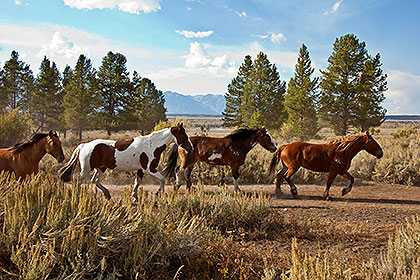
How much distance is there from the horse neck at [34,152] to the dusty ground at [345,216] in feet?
8.61

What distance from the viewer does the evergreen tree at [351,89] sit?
3456 centimetres

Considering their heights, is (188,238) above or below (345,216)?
above

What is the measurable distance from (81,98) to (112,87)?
4587mm

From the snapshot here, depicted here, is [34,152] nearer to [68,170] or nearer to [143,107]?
[68,170]

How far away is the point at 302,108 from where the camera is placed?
37.7m

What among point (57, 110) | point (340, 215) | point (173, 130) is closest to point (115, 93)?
point (57, 110)

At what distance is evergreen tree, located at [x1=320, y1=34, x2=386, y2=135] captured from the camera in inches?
1361

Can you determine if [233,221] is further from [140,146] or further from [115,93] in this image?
[115,93]

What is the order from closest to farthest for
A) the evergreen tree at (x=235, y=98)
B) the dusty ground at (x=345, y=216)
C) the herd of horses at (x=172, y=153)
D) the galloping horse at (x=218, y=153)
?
1. the dusty ground at (x=345, y=216)
2. the herd of horses at (x=172, y=153)
3. the galloping horse at (x=218, y=153)
4. the evergreen tree at (x=235, y=98)

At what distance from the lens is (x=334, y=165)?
28.1 feet

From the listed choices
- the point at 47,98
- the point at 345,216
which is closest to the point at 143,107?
the point at 47,98

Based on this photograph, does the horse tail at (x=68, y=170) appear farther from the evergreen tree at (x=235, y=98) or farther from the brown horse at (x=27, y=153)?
the evergreen tree at (x=235, y=98)

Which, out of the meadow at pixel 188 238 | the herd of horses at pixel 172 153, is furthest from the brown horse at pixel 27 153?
the meadow at pixel 188 238

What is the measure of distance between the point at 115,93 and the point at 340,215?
3805cm
